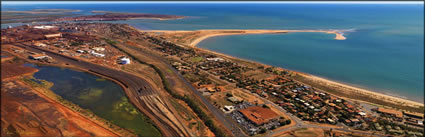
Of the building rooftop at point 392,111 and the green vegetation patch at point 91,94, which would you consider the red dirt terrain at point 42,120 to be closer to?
the green vegetation patch at point 91,94

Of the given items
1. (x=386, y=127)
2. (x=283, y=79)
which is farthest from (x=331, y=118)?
(x=283, y=79)

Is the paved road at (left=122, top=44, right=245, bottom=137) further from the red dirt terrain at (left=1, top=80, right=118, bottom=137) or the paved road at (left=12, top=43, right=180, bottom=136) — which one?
the red dirt terrain at (left=1, top=80, right=118, bottom=137)

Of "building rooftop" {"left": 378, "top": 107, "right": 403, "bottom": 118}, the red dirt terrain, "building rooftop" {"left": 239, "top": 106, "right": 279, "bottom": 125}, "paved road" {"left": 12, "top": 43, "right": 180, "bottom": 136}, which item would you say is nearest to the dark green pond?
"paved road" {"left": 12, "top": 43, "right": 180, "bottom": 136}

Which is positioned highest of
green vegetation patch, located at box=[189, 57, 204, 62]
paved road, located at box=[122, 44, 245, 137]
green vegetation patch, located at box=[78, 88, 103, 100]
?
green vegetation patch, located at box=[189, 57, 204, 62]

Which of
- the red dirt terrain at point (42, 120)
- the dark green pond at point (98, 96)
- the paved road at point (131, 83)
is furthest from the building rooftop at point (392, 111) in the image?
the red dirt terrain at point (42, 120)

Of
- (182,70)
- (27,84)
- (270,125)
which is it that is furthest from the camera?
(182,70)

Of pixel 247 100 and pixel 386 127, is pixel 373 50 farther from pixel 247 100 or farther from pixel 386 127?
pixel 247 100

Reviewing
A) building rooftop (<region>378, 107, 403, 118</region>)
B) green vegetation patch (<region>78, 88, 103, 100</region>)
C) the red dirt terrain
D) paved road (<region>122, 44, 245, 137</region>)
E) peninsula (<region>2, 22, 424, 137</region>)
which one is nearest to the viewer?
the red dirt terrain
